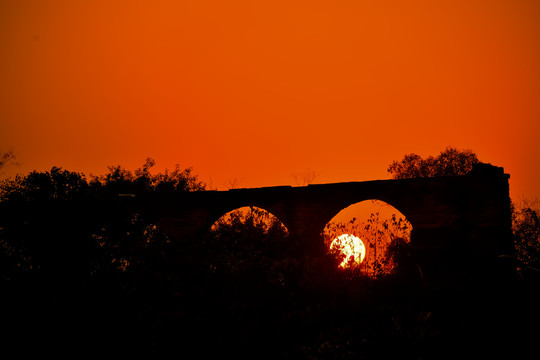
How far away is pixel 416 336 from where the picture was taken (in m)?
5.45

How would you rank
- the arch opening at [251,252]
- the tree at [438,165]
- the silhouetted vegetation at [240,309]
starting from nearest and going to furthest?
1. the silhouetted vegetation at [240,309]
2. the arch opening at [251,252]
3. the tree at [438,165]

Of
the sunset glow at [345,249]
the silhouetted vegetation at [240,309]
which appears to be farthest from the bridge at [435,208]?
the silhouetted vegetation at [240,309]

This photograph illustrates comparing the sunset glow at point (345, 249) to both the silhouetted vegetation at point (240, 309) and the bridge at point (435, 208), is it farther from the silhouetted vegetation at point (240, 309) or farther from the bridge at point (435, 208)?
the bridge at point (435, 208)

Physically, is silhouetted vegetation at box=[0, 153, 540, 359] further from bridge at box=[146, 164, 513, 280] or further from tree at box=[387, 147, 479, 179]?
tree at box=[387, 147, 479, 179]

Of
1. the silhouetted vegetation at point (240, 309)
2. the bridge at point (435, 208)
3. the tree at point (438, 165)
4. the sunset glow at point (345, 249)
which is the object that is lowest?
the silhouetted vegetation at point (240, 309)

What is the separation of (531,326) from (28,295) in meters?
6.51

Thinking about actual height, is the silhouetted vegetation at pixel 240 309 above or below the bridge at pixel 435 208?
below

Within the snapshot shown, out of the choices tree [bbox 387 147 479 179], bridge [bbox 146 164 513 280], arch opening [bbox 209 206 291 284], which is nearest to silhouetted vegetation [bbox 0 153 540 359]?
arch opening [bbox 209 206 291 284]

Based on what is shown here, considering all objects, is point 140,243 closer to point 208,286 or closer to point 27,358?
point 208,286

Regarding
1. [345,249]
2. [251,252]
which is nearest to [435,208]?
[345,249]

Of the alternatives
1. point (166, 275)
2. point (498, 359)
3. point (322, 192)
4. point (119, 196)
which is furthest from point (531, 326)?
point (119, 196)

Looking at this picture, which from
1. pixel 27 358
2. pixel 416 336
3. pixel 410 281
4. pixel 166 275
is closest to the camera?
pixel 27 358

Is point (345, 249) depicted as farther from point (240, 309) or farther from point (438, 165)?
point (438, 165)

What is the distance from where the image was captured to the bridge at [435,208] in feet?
45.6
